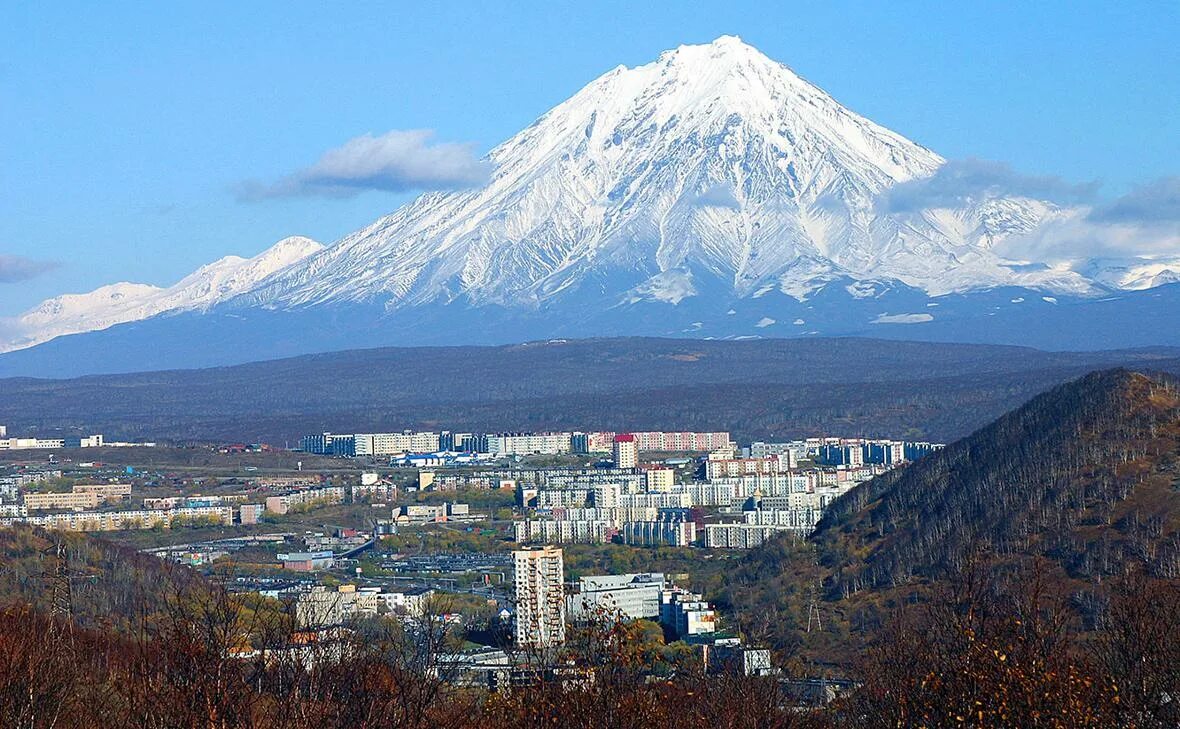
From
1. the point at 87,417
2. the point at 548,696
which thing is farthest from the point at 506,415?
the point at 548,696

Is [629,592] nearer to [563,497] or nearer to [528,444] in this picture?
[563,497]

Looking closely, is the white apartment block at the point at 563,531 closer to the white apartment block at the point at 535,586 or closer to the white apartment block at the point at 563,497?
the white apartment block at the point at 563,497

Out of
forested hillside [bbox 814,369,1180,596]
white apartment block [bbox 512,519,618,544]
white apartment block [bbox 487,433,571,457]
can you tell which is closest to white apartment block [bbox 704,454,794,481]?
white apartment block [bbox 487,433,571,457]

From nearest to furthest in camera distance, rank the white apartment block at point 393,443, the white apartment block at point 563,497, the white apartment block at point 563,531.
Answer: the white apartment block at point 563,531, the white apartment block at point 563,497, the white apartment block at point 393,443

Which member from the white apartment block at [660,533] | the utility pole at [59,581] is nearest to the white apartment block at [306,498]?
the white apartment block at [660,533]

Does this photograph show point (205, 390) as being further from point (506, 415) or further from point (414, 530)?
point (414, 530)
